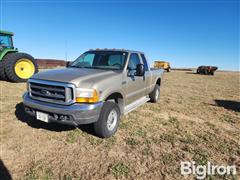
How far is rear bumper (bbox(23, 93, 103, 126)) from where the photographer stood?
3.24 meters

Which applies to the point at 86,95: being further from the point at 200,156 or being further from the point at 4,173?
the point at 200,156

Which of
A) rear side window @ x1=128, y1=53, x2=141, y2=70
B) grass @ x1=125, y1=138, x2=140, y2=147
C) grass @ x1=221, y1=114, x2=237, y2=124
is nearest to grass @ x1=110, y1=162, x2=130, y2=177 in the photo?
grass @ x1=125, y1=138, x2=140, y2=147

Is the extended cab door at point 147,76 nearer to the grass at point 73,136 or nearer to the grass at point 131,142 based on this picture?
the grass at point 131,142

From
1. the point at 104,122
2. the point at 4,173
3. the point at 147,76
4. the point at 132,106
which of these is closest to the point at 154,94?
the point at 147,76

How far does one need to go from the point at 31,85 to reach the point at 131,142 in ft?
7.90

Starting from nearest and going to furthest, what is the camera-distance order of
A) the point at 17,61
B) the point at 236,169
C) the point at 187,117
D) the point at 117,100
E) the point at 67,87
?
the point at 236,169, the point at 67,87, the point at 117,100, the point at 187,117, the point at 17,61

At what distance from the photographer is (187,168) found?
2.96 metres

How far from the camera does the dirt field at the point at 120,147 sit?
9.21 feet

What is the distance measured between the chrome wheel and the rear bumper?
0.47 metres

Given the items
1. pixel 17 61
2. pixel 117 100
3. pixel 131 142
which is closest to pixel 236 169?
pixel 131 142

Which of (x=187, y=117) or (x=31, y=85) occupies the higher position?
(x=31, y=85)

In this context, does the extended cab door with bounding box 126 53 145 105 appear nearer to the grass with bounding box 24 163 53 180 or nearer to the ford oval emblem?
the ford oval emblem

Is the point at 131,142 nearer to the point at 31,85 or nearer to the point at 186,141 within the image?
the point at 186,141

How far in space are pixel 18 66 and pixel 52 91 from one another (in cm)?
755
